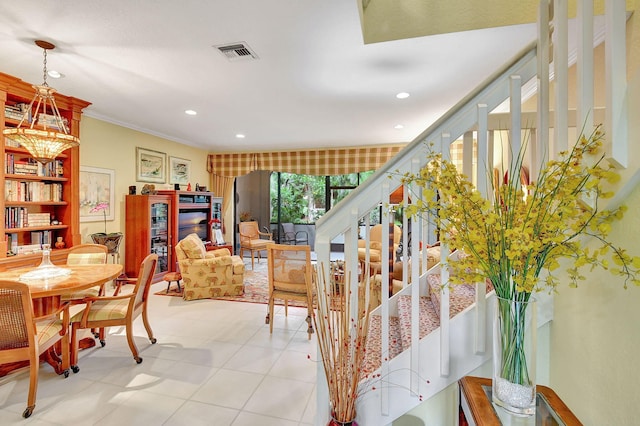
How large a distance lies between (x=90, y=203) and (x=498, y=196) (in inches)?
199

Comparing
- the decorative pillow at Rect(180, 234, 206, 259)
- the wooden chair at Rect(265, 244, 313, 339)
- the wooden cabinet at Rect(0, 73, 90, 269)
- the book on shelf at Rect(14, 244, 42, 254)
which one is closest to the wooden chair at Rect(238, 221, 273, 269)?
the decorative pillow at Rect(180, 234, 206, 259)

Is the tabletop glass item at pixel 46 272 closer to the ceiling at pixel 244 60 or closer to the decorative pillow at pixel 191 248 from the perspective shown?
the decorative pillow at pixel 191 248

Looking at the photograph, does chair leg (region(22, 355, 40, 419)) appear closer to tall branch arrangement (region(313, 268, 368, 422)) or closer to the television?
tall branch arrangement (region(313, 268, 368, 422))

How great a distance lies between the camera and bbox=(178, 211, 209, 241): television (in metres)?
5.51

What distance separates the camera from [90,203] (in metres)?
4.29

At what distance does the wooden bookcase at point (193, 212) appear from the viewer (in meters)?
5.28

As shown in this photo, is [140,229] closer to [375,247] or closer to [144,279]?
[144,279]

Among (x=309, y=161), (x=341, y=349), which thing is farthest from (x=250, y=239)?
(x=341, y=349)

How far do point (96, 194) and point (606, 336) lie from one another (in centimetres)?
537

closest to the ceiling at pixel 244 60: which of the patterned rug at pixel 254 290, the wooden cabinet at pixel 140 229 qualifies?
the wooden cabinet at pixel 140 229

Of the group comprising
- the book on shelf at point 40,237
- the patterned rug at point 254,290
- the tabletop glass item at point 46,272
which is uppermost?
the book on shelf at point 40,237

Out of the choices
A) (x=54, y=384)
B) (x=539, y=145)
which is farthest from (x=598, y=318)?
(x=54, y=384)

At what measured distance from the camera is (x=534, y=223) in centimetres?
83

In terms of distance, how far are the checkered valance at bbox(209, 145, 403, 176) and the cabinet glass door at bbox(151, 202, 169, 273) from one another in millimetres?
1889
